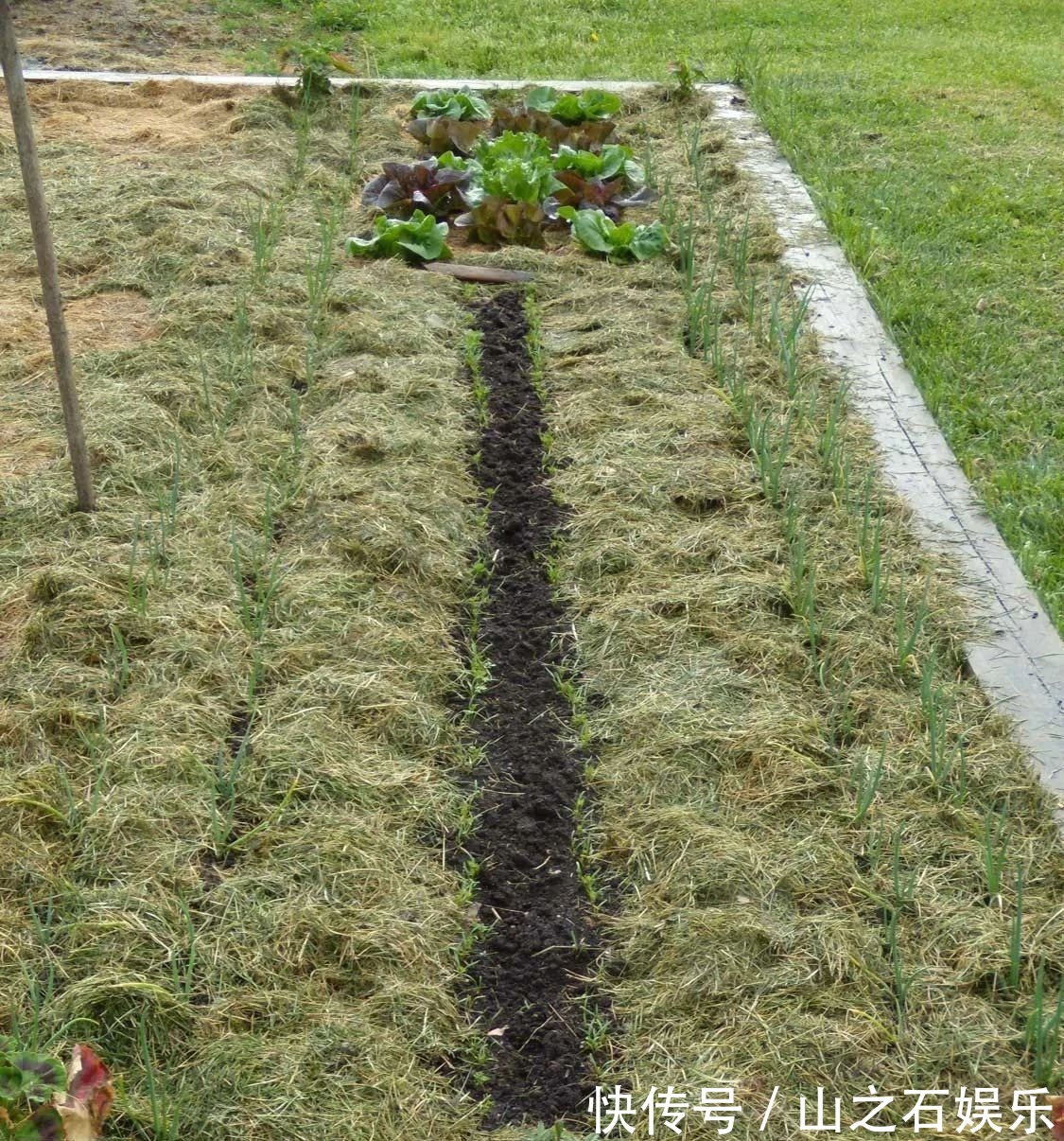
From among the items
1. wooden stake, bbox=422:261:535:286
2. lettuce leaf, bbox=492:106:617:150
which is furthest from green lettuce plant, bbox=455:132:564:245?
lettuce leaf, bbox=492:106:617:150

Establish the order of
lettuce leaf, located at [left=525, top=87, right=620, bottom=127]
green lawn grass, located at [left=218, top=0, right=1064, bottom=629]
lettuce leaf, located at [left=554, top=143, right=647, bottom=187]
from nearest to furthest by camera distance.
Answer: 1. green lawn grass, located at [left=218, top=0, right=1064, bottom=629]
2. lettuce leaf, located at [left=554, top=143, right=647, bottom=187]
3. lettuce leaf, located at [left=525, top=87, right=620, bottom=127]

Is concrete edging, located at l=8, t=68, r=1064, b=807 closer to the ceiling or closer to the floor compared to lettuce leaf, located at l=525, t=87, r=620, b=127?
closer to the floor

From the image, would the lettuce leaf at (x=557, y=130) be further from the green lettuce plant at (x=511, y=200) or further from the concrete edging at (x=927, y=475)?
the concrete edging at (x=927, y=475)

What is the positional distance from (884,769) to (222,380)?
262 cm

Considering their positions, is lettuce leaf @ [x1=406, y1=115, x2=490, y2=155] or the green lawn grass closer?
the green lawn grass

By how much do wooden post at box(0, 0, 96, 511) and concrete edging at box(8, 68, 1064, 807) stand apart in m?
2.39

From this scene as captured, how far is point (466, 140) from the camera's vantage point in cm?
663

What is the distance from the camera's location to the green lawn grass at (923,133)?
181 inches

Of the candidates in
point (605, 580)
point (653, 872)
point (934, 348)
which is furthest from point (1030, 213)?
point (653, 872)

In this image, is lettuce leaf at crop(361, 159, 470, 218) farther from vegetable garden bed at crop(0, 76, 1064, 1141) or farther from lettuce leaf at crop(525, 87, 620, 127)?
lettuce leaf at crop(525, 87, 620, 127)

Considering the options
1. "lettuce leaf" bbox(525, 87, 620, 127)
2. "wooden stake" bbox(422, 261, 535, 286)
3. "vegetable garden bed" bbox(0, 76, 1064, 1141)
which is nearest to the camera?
"vegetable garden bed" bbox(0, 76, 1064, 1141)

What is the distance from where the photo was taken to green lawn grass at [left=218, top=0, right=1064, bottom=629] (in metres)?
4.59

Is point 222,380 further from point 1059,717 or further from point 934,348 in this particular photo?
point 1059,717

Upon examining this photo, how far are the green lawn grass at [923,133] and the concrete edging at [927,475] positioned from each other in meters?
0.07
